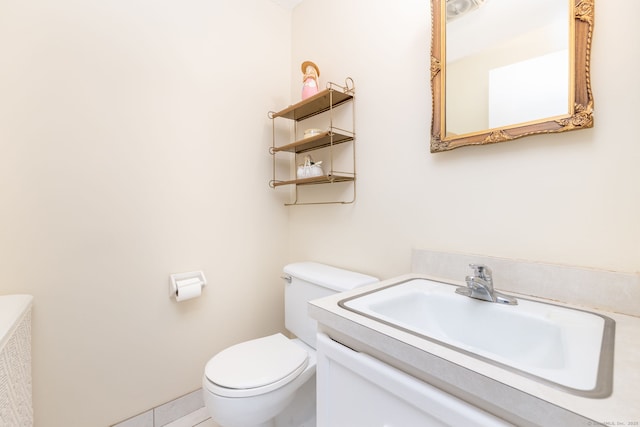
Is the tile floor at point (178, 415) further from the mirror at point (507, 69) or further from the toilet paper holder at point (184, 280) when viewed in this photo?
the mirror at point (507, 69)

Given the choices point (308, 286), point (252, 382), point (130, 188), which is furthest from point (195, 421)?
point (130, 188)

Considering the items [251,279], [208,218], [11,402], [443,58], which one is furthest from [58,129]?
[443,58]

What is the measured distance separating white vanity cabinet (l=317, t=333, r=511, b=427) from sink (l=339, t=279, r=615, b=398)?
96mm

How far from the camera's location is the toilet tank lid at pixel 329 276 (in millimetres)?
1208

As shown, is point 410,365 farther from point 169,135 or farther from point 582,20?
point 169,135

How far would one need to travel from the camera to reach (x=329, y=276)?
1.31 meters

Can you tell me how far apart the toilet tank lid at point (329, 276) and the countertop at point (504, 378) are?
47 centimetres

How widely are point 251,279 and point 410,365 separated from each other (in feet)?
4.25

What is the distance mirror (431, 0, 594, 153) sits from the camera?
788mm

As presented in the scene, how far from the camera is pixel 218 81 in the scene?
156 cm

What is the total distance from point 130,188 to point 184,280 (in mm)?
519

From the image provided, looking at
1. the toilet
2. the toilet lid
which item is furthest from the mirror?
the toilet lid

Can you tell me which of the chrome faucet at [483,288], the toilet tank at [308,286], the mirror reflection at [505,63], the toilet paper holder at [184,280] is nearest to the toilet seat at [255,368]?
the toilet tank at [308,286]

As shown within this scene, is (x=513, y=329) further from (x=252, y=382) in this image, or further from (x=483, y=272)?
(x=252, y=382)
